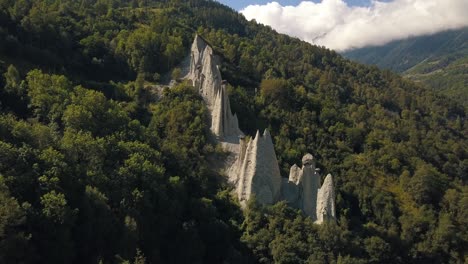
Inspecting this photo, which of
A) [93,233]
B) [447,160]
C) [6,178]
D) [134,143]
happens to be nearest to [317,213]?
[134,143]

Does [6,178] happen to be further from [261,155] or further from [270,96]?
[270,96]

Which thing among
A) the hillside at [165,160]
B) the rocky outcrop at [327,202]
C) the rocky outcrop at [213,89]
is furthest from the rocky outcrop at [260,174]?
the rocky outcrop at [213,89]

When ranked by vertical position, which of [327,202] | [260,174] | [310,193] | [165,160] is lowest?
[327,202]

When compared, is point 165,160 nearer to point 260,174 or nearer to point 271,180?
point 260,174

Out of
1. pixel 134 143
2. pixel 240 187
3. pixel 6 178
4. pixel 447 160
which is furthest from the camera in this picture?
pixel 447 160

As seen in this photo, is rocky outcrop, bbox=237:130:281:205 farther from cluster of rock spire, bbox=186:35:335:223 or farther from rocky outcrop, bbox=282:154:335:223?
rocky outcrop, bbox=282:154:335:223

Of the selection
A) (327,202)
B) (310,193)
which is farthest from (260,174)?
(327,202)

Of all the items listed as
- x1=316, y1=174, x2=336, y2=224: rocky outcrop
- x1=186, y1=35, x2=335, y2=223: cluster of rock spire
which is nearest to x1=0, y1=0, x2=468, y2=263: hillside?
x1=186, y1=35, x2=335, y2=223: cluster of rock spire
